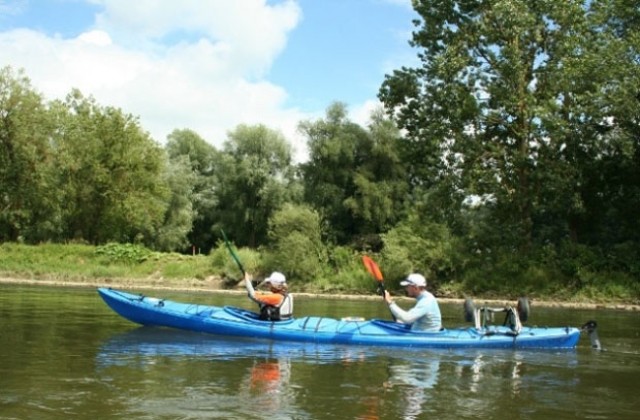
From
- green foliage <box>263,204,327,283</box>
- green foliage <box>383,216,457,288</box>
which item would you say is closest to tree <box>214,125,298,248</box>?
green foliage <box>263,204,327,283</box>

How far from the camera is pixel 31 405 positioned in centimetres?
706

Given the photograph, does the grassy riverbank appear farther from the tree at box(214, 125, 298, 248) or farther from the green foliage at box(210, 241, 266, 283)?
the tree at box(214, 125, 298, 248)

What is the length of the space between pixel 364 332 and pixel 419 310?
101 cm

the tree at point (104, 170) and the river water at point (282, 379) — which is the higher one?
the tree at point (104, 170)

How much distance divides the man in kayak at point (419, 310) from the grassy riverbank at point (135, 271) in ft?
51.2

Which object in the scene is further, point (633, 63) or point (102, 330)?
point (633, 63)

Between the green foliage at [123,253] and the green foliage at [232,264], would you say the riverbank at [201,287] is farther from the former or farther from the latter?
the green foliage at [123,253]

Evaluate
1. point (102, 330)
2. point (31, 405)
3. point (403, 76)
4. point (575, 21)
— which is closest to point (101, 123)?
point (403, 76)

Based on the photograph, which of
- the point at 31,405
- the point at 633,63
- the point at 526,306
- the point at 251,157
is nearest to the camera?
the point at 31,405

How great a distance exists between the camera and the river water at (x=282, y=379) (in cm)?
729

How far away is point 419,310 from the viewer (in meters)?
11.8

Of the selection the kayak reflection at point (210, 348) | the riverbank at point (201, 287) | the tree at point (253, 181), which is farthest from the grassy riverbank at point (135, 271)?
the kayak reflection at point (210, 348)

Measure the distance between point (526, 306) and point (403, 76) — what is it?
1864cm

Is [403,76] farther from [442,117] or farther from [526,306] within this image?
[526,306]
